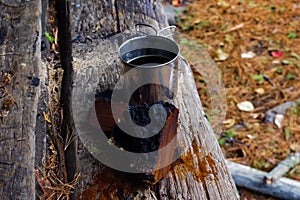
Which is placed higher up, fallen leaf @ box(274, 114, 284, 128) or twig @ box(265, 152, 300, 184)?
fallen leaf @ box(274, 114, 284, 128)

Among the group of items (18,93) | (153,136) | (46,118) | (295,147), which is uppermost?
(18,93)

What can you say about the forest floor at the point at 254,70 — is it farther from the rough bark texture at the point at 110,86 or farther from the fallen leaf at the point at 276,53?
the rough bark texture at the point at 110,86

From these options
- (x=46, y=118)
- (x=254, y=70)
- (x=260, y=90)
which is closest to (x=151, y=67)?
(x=46, y=118)

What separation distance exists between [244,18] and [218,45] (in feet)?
1.80

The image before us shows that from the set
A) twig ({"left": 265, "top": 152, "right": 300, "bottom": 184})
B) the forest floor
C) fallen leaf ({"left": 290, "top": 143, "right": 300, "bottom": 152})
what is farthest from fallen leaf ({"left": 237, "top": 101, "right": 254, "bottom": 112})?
twig ({"left": 265, "top": 152, "right": 300, "bottom": 184})

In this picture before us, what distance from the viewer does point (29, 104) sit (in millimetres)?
1586

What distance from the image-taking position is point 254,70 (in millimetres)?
3508

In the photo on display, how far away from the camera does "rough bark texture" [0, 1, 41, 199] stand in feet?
4.40

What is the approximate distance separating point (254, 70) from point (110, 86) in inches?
83.1

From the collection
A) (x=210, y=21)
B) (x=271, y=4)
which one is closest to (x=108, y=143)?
(x=210, y=21)

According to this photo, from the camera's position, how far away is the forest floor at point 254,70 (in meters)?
2.87

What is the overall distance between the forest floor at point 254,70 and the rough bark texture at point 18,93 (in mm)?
1130

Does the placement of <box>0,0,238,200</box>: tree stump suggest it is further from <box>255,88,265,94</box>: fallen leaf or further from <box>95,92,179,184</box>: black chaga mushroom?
<box>255,88,265,94</box>: fallen leaf

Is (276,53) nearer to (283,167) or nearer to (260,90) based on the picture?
(260,90)
